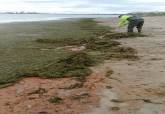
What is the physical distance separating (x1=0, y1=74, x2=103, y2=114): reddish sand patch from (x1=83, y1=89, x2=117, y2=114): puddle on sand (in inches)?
5.8

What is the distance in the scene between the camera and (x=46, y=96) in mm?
8781

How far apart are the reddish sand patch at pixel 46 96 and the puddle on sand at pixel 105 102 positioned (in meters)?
0.15

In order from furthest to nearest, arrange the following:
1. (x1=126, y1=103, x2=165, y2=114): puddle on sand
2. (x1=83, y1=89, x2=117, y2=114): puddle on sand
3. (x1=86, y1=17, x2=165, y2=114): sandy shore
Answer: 1. (x1=86, y1=17, x2=165, y2=114): sandy shore
2. (x1=83, y1=89, x2=117, y2=114): puddle on sand
3. (x1=126, y1=103, x2=165, y2=114): puddle on sand

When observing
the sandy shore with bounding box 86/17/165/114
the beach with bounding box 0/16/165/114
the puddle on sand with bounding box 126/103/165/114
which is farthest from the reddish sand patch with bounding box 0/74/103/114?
the puddle on sand with bounding box 126/103/165/114

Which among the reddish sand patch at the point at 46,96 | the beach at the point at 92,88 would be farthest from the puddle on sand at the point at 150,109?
the reddish sand patch at the point at 46,96

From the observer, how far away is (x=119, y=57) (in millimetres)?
14141

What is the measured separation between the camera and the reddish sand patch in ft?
25.9

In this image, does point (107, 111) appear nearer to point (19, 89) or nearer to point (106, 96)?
point (106, 96)

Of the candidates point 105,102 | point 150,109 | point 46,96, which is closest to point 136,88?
point 105,102

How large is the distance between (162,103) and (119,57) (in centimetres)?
601

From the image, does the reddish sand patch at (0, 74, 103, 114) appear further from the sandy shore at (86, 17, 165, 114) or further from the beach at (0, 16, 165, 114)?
the sandy shore at (86, 17, 165, 114)

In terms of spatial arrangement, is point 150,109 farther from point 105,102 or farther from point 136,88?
point 136,88

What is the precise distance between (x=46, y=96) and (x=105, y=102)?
1286 mm

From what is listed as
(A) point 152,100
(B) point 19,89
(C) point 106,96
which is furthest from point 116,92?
(B) point 19,89
